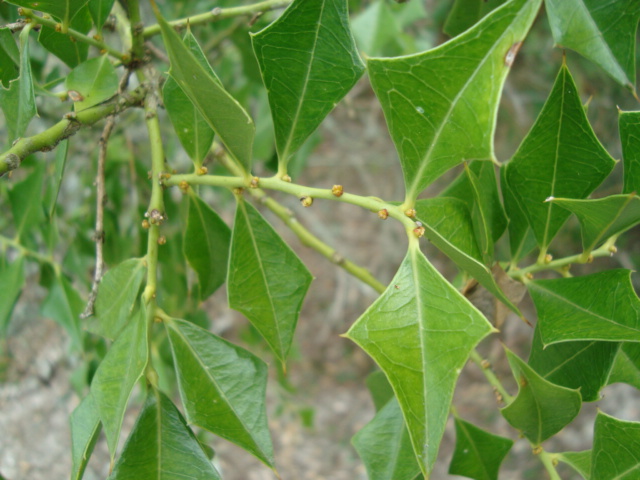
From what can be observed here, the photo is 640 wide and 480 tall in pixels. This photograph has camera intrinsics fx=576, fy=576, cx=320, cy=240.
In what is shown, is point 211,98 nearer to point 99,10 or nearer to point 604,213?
point 99,10

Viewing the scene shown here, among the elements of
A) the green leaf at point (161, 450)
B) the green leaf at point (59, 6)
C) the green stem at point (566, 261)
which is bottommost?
the green leaf at point (161, 450)

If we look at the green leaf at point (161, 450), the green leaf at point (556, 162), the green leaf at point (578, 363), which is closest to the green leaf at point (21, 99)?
the green leaf at point (161, 450)

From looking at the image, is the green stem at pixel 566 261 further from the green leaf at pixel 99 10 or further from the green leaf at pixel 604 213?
the green leaf at pixel 99 10

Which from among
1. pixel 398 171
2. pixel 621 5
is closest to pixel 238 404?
pixel 621 5

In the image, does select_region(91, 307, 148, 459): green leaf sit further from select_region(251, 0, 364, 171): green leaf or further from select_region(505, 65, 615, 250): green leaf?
select_region(505, 65, 615, 250): green leaf

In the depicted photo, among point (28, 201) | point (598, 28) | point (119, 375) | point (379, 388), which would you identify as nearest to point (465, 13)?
point (598, 28)

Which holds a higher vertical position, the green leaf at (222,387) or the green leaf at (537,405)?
the green leaf at (222,387)

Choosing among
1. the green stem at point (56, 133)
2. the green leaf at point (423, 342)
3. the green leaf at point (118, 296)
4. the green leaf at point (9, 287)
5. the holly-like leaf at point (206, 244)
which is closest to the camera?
the green leaf at point (423, 342)

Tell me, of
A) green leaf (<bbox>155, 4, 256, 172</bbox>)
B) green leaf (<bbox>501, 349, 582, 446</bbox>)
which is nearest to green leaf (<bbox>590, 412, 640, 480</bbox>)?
green leaf (<bbox>501, 349, 582, 446</bbox>)
